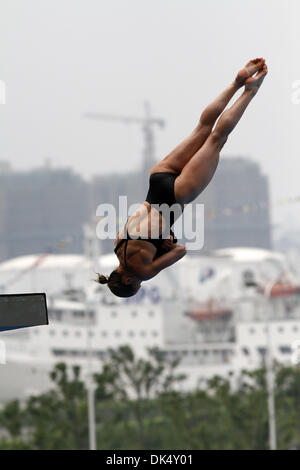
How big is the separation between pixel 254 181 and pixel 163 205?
135 metres

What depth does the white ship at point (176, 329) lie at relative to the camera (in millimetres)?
73688

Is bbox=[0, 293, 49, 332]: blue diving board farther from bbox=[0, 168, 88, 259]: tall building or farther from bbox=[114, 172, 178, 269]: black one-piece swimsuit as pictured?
bbox=[0, 168, 88, 259]: tall building

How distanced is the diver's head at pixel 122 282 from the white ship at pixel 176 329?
61.0 m

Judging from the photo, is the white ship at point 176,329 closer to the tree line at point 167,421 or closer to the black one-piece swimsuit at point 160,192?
the tree line at point 167,421

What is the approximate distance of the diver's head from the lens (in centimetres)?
715

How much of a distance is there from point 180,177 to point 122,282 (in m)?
0.99

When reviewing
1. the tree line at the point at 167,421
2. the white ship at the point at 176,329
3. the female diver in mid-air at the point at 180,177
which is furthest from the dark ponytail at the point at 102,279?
the white ship at the point at 176,329

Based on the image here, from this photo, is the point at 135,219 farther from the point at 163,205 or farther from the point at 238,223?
the point at 238,223

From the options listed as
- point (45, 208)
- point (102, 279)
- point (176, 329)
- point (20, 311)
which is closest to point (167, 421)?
point (176, 329)

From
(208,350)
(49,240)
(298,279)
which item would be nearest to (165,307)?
(208,350)

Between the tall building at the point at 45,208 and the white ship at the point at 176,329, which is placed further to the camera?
the tall building at the point at 45,208

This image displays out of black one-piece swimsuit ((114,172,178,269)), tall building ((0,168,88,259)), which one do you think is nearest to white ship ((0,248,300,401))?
tall building ((0,168,88,259))

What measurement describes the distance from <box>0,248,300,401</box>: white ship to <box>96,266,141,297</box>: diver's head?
2401 inches

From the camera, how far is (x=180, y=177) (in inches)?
272
